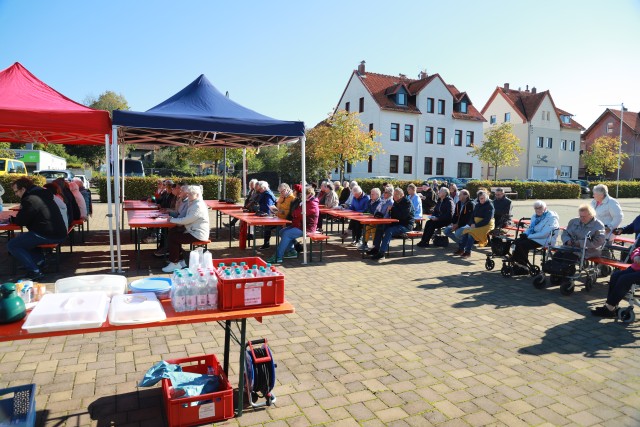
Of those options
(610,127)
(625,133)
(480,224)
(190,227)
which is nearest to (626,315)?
(480,224)

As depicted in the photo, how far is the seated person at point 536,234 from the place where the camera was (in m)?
7.79

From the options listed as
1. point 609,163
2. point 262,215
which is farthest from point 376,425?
point 609,163

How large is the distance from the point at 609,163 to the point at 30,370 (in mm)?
53700

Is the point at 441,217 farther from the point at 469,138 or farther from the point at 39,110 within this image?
the point at 469,138

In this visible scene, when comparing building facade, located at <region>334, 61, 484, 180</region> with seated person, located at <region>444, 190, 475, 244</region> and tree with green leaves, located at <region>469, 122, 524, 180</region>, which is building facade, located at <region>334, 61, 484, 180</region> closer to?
tree with green leaves, located at <region>469, 122, 524, 180</region>

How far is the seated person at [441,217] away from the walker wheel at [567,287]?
412cm

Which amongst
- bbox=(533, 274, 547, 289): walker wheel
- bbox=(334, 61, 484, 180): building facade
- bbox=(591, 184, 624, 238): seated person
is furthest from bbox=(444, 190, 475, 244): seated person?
bbox=(334, 61, 484, 180): building facade

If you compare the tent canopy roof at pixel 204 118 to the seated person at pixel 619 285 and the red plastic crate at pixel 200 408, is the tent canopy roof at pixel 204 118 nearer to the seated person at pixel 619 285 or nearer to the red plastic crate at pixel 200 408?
the red plastic crate at pixel 200 408

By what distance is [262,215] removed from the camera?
32.0ft

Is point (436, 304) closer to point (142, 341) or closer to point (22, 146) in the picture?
point (142, 341)

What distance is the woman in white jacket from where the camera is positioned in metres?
7.29

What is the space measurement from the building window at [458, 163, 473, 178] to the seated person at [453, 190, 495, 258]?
33.4 m

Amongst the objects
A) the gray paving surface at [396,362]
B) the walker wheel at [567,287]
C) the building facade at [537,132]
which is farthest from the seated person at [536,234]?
the building facade at [537,132]

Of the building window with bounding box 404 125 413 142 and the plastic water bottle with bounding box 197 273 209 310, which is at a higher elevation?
the building window with bounding box 404 125 413 142
